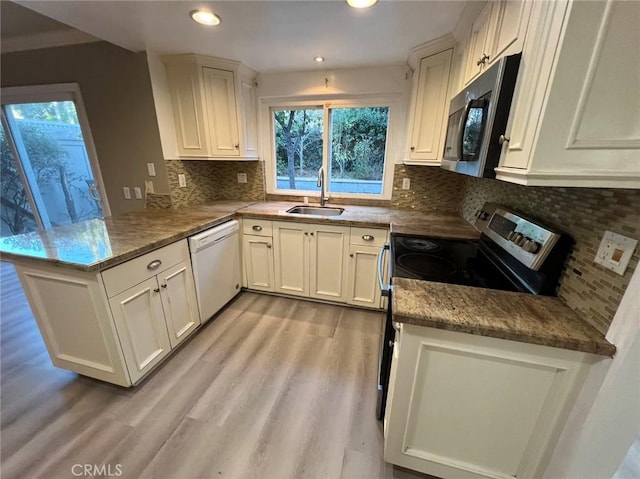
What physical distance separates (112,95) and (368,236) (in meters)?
2.53

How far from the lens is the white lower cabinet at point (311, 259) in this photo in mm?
2291

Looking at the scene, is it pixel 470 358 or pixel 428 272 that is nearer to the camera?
pixel 470 358

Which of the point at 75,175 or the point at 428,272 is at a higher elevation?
the point at 75,175

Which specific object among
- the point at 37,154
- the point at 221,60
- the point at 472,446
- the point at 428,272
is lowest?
the point at 472,446

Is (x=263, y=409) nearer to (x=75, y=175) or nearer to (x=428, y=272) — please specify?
(x=428, y=272)

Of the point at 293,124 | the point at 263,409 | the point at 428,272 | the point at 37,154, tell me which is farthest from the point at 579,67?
the point at 37,154

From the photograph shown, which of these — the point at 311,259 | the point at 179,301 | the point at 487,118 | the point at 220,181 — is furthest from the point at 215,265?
the point at 487,118

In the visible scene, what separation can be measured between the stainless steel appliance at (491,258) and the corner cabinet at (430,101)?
68 cm

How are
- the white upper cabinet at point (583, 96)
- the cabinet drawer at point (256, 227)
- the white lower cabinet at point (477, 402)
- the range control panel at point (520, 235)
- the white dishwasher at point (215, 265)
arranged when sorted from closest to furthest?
the white upper cabinet at point (583, 96) → the white lower cabinet at point (477, 402) → the range control panel at point (520, 235) → the white dishwasher at point (215, 265) → the cabinet drawer at point (256, 227)

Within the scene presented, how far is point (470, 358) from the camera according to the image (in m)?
0.92

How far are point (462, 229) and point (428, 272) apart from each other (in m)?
0.93

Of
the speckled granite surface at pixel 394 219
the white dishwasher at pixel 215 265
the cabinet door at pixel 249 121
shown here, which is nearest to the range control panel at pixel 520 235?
the speckled granite surface at pixel 394 219

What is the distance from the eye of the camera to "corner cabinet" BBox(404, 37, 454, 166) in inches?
72.9

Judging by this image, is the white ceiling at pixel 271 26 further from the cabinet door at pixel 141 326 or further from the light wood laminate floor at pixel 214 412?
the light wood laminate floor at pixel 214 412
